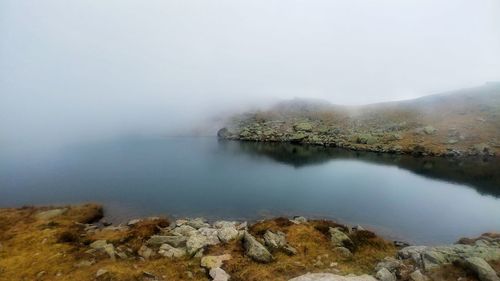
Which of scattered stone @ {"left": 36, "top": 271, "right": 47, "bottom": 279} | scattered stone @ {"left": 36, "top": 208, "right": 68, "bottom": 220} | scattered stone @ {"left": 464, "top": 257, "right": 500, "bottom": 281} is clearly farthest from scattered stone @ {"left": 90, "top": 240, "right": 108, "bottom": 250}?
scattered stone @ {"left": 464, "top": 257, "right": 500, "bottom": 281}

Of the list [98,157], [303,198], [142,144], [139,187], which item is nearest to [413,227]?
[303,198]

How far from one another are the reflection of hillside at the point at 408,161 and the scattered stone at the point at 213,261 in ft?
190

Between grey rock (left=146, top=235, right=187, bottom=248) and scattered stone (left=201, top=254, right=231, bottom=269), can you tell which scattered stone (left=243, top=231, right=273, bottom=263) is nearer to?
scattered stone (left=201, top=254, right=231, bottom=269)

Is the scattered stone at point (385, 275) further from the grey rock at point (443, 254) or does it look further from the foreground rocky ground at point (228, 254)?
the grey rock at point (443, 254)

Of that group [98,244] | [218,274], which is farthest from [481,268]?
[98,244]

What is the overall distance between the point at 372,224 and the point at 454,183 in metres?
35.9

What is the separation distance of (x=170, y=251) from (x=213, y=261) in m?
5.00

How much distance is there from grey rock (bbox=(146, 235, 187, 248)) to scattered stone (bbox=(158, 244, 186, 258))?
36.0 inches

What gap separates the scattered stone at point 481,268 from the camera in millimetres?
22547

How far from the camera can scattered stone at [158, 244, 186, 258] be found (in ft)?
98.2

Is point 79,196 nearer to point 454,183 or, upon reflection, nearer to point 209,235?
point 209,235

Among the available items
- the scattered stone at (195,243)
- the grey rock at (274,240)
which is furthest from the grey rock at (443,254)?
the scattered stone at (195,243)

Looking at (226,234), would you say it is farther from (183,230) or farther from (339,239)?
(339,239)

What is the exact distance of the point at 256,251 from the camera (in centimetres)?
2925
